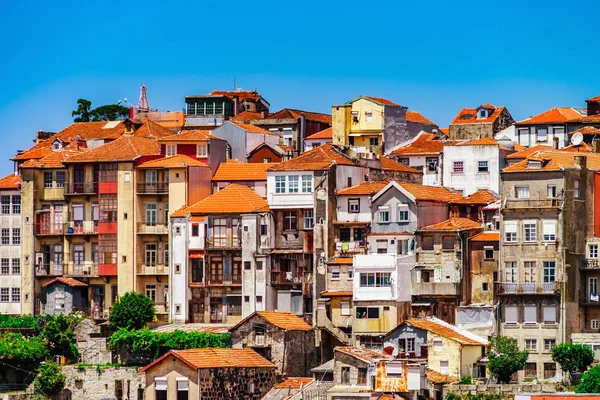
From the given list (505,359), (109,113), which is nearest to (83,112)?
(109,113)

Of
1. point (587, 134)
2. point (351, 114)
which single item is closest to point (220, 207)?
point (351, 114)

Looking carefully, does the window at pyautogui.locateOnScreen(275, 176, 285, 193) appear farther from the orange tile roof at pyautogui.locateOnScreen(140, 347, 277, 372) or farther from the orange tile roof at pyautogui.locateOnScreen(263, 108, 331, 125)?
the orange tile roof at pyautogui.locateOnScreen(263, 108, 331, 125)

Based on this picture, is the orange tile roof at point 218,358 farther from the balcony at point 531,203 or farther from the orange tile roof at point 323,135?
the orange tile roof at point 323,135

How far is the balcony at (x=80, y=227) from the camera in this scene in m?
105

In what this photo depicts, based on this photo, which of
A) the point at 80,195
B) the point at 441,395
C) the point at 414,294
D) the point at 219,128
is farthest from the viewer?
the point at 219,128

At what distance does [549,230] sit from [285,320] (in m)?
15.1

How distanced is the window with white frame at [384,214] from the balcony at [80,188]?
19701mm

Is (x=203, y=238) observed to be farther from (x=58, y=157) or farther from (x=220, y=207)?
(x=58, y=157)

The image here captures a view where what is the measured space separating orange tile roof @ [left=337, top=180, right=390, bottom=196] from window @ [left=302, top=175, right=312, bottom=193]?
1819 millimetres

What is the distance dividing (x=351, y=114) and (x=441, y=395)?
34.2 meters

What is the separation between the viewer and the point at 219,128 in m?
114

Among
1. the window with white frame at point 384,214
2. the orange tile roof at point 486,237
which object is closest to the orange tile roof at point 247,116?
the window with white frame at point 384,214

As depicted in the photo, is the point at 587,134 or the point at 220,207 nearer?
the point at 220,207

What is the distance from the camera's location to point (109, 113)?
461ft
